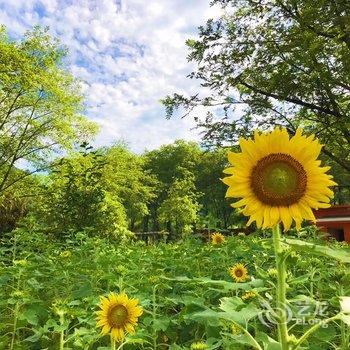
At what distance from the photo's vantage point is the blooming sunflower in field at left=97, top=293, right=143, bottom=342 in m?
2.31

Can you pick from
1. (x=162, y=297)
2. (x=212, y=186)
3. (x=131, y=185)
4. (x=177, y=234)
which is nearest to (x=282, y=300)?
(x=162, y=297)

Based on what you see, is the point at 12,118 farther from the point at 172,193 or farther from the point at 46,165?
the point at 172,193

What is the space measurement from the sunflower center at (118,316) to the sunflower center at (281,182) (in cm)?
110

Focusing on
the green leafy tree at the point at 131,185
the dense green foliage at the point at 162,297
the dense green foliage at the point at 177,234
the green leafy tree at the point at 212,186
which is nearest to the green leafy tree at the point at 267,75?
the dense green foliage at the point at 177,234

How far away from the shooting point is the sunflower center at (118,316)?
2.32 meters

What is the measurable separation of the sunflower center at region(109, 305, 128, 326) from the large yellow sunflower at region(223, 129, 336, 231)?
1.04m

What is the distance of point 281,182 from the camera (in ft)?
5.19

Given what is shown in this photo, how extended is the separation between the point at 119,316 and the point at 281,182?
1206 millimetres

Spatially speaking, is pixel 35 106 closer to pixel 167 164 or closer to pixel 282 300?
pixel 282 300

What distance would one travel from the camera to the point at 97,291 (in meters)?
3.50

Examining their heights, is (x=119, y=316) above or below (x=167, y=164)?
below

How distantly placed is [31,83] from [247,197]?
23390mm

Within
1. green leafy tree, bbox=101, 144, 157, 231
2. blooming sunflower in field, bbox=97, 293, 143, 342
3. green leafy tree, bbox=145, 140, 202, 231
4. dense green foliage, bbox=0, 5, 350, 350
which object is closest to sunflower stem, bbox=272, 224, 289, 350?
dense green foliage, bbox=0, 5, 350, 350

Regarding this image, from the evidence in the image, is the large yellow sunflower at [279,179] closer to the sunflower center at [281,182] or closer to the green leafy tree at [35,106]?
the sunflower center at [281,182]
